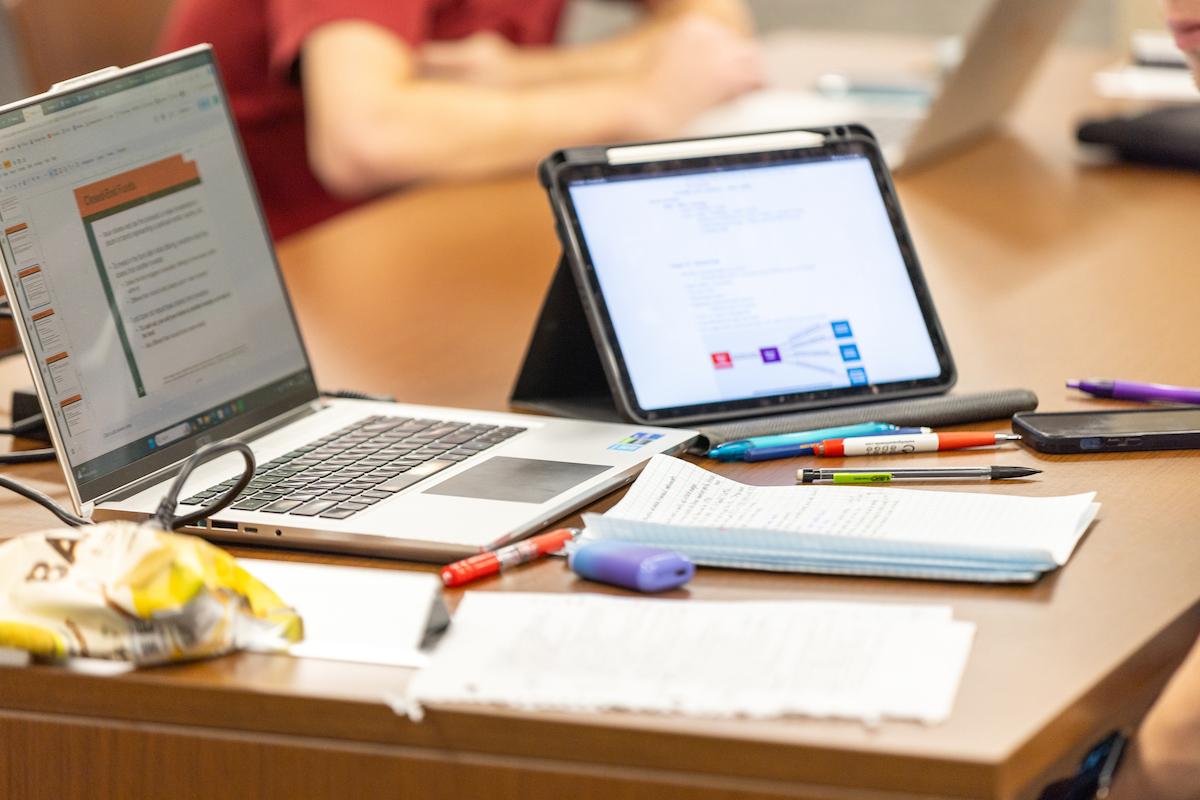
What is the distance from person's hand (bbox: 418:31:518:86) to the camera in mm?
1840

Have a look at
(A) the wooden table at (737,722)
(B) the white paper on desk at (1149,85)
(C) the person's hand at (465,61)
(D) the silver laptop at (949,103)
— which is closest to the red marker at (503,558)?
(A) the wooden table at (737,722)

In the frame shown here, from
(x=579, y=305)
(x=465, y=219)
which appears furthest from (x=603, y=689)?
(x=465, y=219)

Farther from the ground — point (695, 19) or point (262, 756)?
point (695, 19)

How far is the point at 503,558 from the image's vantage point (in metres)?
0.70

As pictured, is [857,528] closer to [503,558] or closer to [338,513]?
[503,558]

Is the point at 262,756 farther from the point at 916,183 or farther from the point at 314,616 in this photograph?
the point at 916,183

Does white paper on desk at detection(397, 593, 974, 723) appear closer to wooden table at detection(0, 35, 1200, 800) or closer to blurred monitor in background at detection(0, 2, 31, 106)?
wooden table at detection(0, 35, 1200, 800)

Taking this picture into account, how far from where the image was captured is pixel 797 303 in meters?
0.94

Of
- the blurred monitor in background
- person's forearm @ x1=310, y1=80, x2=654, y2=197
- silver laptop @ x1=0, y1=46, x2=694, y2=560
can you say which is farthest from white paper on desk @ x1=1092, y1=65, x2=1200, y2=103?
the blurred monitor in background

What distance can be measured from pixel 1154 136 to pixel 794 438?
37.5 inches

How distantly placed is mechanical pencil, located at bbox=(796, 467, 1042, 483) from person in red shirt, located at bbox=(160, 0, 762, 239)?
102 centimetres

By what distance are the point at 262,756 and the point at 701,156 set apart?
0.55 m

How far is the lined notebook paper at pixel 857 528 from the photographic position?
661 mm

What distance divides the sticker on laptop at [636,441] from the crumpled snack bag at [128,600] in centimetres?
27
